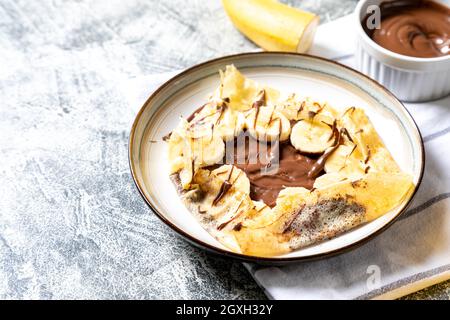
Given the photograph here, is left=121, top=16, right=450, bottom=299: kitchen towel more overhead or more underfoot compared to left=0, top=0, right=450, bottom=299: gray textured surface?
more overhead

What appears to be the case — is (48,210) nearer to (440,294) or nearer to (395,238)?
(395,238)

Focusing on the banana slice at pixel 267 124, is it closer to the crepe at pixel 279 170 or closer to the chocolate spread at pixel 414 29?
the crepe at pixel 279 170

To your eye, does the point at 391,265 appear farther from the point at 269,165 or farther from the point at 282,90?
the point at 282,90

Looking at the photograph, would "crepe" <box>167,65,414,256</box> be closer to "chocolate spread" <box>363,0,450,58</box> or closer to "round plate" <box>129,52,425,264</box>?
"round plate" <box>129,52,425,264</box>

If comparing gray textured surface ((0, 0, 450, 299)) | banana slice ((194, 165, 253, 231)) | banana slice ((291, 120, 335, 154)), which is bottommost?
gray textured surface ((0, 0, 450, 299))

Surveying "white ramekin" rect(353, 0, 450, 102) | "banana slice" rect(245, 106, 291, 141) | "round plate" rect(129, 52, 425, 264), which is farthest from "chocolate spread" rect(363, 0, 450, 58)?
"banana slice" rect(245, 106, 291, 141)

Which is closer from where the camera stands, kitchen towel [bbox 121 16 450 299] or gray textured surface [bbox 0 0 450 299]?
kitchen towel [bbox 121 16 450 299]

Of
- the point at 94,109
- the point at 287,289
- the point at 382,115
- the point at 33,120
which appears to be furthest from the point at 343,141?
the point at 33,120

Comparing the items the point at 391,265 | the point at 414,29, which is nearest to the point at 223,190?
the point at 391,265
